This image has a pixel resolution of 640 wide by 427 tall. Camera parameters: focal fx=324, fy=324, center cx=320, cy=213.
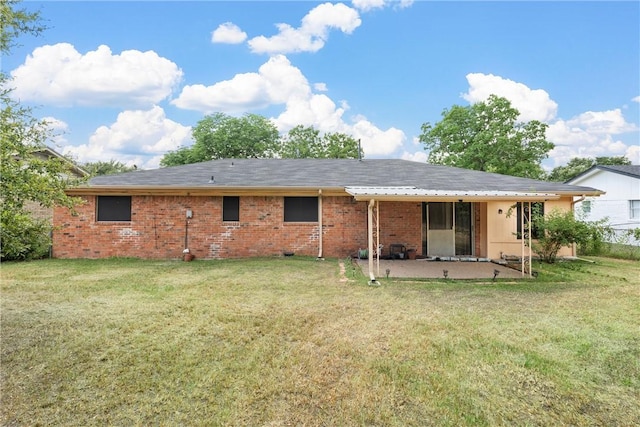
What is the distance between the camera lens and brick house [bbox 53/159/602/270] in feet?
33.6

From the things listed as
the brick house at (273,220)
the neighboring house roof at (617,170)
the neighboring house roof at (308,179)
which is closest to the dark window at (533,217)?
the brick house at (273,220)

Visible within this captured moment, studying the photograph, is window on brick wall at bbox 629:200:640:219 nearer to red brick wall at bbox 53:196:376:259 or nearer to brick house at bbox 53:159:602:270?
brick house at bbox 53:159:602:270

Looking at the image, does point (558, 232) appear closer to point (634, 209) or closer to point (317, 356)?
point (317, 356)

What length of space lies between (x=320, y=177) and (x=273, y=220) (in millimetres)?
2290

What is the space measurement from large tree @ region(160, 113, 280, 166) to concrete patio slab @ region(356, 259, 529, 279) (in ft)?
81.2

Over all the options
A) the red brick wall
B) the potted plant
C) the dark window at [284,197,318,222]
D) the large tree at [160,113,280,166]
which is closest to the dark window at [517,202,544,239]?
the red brick wall

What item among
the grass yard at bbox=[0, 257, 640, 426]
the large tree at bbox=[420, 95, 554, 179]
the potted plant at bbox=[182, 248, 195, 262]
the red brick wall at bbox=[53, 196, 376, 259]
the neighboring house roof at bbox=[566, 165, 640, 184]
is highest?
the large tree at bbox=[420, 95, 554, 179]

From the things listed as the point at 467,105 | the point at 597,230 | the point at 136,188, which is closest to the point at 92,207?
the point at 136,188

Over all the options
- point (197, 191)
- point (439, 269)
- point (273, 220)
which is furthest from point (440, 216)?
point (197, 191)

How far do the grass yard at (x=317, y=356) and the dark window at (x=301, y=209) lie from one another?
4.27 meters

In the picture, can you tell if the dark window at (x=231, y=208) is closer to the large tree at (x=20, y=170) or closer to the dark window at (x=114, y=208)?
the dark window at (x=114, y=208)

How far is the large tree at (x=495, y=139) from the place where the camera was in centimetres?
2366

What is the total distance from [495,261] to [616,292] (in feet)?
12.2

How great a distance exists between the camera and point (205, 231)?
1045 cm
